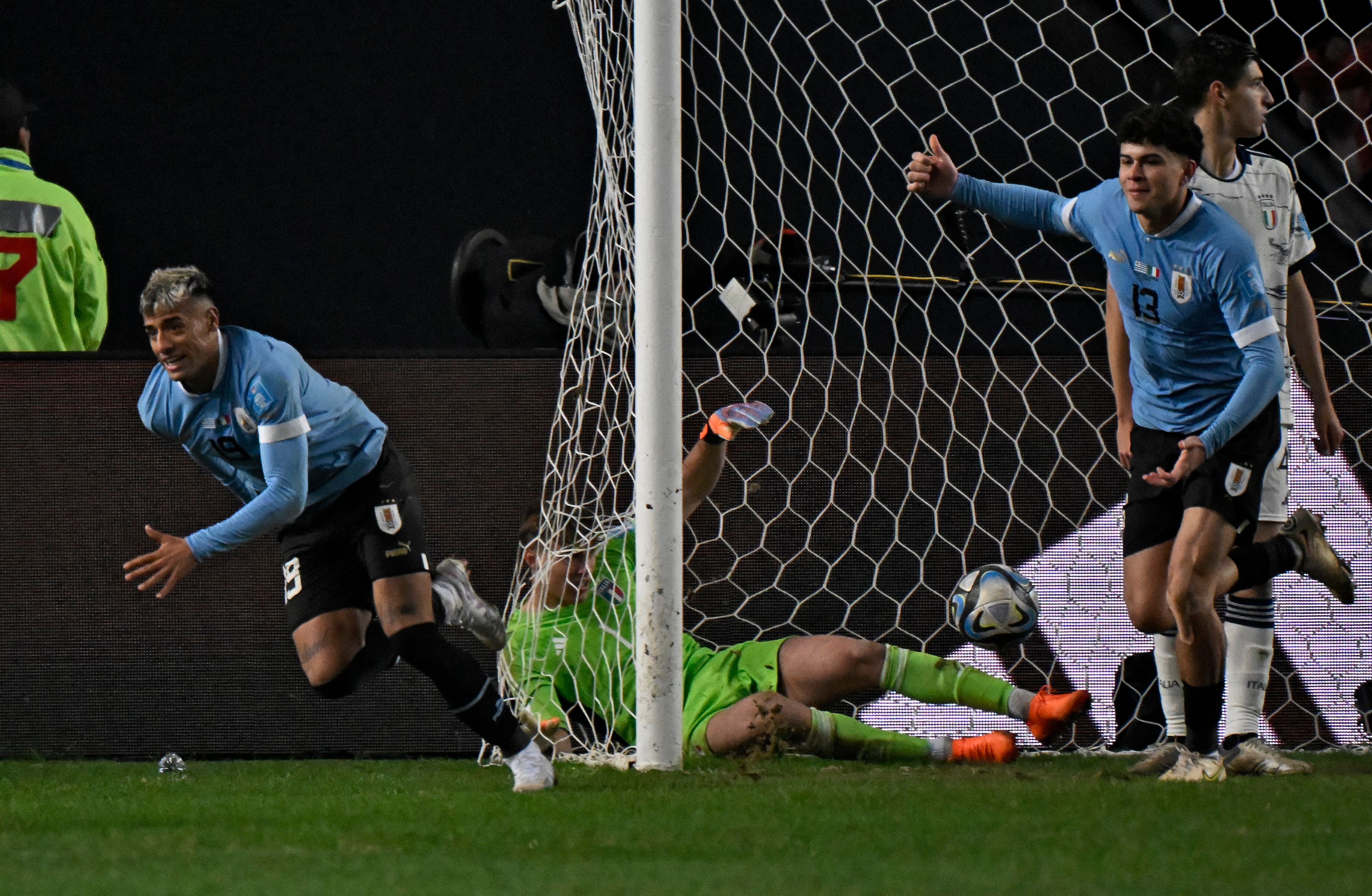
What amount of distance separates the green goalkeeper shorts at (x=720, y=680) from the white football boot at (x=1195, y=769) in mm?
1185

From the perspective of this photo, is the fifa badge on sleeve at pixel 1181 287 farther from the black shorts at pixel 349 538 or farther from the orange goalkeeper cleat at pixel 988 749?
the black shorts at pixel 349 538

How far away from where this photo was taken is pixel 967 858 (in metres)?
2.60

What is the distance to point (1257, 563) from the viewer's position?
3996 mm

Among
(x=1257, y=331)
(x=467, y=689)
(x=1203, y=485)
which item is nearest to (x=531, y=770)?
(x=467, y=689)

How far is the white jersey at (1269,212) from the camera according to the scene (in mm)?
4043

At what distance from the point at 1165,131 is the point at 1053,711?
1542 millimetres

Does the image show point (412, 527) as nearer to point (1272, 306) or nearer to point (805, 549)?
point (805, 549)

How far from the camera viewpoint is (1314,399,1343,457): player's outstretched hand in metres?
4.22

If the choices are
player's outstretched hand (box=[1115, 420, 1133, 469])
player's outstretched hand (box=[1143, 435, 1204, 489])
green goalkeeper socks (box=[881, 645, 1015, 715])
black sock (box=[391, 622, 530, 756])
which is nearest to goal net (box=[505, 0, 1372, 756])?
green goalkeeper socks (box=[881, 645, 1015, 715])

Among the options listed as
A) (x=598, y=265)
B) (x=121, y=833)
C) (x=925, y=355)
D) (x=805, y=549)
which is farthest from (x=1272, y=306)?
(x=121, y=833)

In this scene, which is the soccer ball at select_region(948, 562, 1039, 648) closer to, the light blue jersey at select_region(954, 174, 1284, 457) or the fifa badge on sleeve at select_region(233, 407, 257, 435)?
the light blue jersey at select_region(954, 174, 1284, 457)

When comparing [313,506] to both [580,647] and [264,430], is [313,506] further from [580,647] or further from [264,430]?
[580,647]

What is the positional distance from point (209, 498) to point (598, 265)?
1.32m

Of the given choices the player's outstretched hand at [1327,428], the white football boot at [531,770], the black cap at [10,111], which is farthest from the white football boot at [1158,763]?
the black cap at [10,111]
